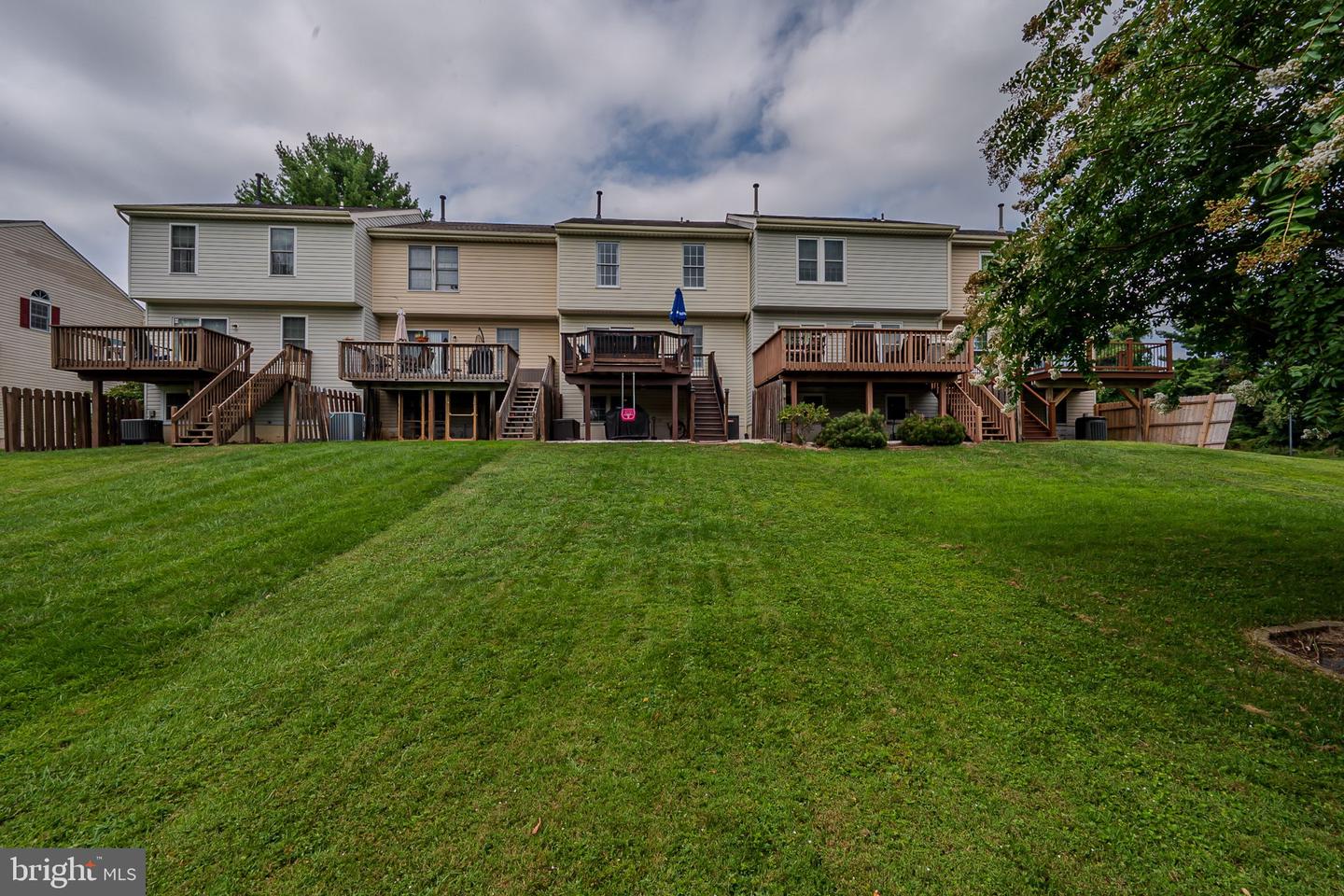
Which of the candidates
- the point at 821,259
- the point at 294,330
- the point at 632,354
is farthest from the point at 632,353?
the point at 294,330

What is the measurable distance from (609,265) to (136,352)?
12924 millimetres

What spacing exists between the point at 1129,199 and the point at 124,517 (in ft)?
34.1

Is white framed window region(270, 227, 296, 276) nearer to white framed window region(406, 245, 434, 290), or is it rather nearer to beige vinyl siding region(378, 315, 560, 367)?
beige vinyl siding region(378, 315, 560, 367)

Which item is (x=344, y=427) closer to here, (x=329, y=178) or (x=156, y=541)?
(x=156, y=541)

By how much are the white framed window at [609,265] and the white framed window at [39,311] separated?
58.2ft

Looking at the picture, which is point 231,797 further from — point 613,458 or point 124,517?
point 613,458

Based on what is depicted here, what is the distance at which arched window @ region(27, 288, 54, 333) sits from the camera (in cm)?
1639

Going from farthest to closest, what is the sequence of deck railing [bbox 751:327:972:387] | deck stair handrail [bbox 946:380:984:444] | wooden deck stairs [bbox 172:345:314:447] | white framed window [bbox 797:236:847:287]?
white framed window [bbox 797:236:847:287] < deck railing [bbox 751:327:972:387] < deck stair handrail [bbox 946:380:984:444] < wooden deck stairs [bbox 172:345:314:447]

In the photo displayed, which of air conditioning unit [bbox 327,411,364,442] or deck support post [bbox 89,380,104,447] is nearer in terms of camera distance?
deck support post [bbox 89,380,104,447]

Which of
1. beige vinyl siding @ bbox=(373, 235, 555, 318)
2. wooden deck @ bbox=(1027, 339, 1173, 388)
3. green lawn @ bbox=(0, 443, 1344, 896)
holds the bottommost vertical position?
green lawn @ bbox=(0, 443, 1344, 896)

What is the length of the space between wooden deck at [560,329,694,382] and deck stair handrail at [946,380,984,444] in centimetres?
761

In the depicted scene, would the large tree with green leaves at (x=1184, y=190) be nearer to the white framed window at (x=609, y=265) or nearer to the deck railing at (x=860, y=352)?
the deck railing at (x=860, y=352)

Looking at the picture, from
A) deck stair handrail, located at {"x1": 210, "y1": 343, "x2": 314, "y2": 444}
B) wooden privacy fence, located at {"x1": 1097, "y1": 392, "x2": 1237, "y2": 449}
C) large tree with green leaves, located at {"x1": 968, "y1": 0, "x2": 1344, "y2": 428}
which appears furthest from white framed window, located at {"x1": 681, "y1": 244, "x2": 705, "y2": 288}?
wooden privacy fence, located at {"x1": 1097, "y1": 392, "x2": 1237, "y2": 449}

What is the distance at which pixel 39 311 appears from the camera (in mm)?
16719
